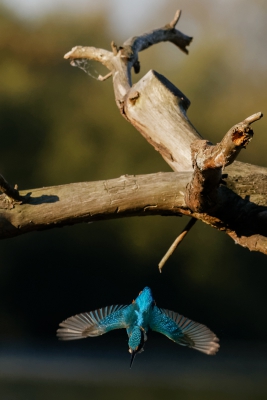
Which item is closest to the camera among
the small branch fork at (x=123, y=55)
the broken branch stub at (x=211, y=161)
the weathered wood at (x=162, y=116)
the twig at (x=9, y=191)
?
the broken branch stub at (x=211, y=161)

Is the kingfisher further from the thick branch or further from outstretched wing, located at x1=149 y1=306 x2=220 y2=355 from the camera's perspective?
the thick branch

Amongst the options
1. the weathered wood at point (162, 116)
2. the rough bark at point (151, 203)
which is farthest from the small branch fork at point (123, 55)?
the rough bark at point (151, 203)

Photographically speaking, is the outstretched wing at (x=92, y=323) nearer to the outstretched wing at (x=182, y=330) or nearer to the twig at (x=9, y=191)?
the outstretched wing at (x=182, y=330)

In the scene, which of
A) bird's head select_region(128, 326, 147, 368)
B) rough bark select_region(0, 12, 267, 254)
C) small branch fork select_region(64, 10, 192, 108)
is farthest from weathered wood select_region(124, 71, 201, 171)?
bird's head select_region(128, 326, 147, 368)

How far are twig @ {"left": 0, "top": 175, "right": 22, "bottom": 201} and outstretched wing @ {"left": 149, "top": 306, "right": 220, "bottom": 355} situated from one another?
41 cm

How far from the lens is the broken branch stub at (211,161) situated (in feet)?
3.86

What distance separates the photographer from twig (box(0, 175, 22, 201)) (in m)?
1.53

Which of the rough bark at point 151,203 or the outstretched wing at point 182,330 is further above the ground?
the rough bark at point 151,203

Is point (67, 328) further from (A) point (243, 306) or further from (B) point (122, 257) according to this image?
(A) point (243, 306)

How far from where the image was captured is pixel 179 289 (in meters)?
4.28

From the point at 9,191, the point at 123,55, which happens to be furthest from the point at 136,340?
the point at 123,55

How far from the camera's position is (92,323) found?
64.7 inches

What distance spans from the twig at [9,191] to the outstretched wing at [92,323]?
303 mm

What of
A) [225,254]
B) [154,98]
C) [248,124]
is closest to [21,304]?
[225,254]
